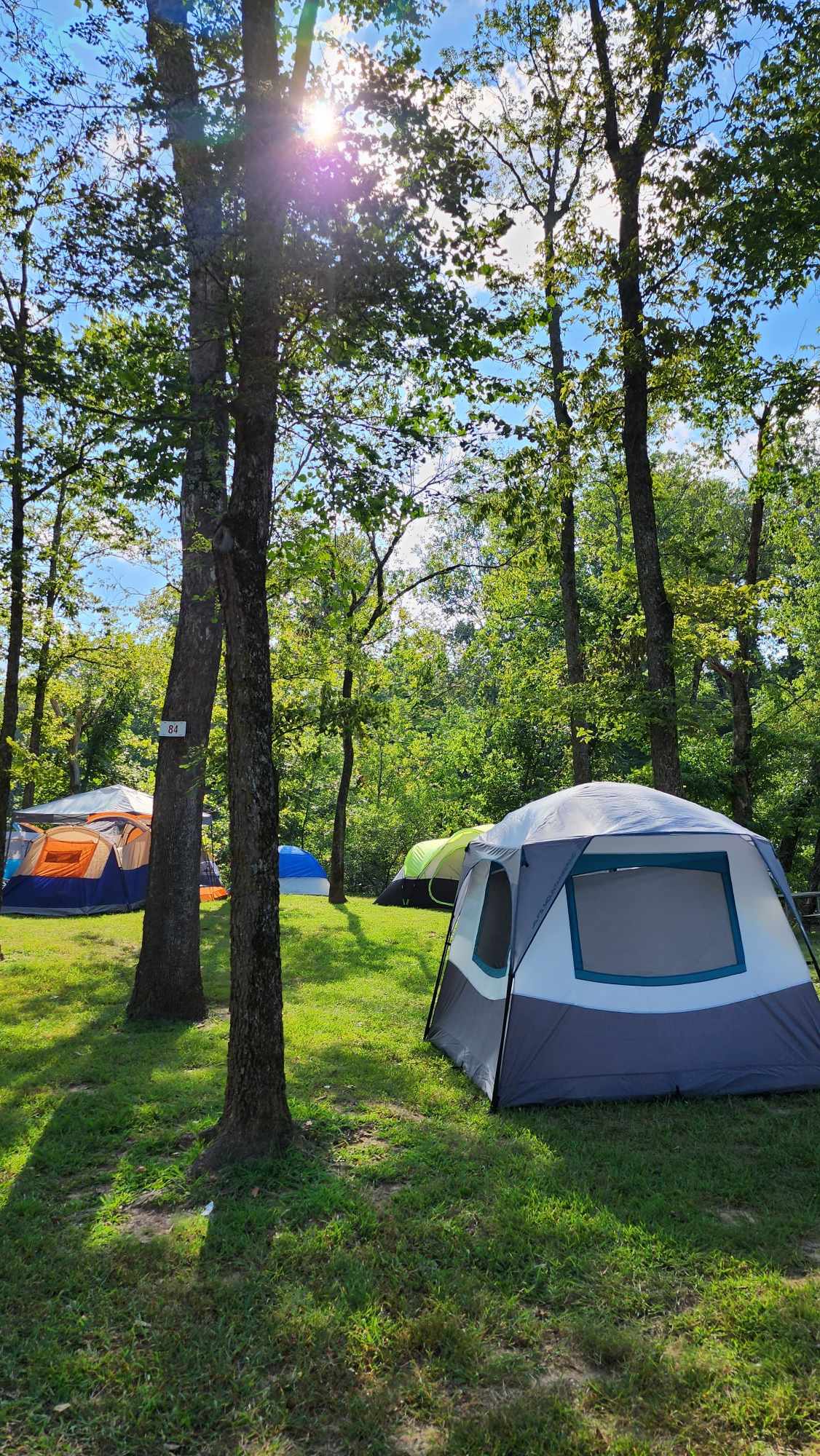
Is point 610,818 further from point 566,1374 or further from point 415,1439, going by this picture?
point 415,1439

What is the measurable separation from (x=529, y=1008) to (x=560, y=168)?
41.7 ft

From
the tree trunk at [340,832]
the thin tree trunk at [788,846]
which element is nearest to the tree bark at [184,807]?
the tree trunk at [340,832]

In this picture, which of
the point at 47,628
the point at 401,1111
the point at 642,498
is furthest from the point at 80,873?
the point at 642,498

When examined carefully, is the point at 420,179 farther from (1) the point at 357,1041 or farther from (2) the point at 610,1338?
(1) the point at 357,1041

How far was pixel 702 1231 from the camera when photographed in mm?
3477

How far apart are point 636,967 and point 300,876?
13.0 meters

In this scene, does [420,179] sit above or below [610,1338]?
above

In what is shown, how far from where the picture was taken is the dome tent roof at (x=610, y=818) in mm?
5441

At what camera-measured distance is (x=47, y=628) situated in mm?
12844

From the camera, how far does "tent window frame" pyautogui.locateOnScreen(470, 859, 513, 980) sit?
18.2 feet

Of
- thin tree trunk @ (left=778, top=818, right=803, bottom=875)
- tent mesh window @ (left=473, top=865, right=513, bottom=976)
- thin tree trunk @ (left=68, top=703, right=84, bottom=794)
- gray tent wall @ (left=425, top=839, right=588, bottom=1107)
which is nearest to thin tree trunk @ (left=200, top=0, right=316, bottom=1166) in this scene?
gray tent wall @ (left=425, top=839, right=588, bottom=1107)

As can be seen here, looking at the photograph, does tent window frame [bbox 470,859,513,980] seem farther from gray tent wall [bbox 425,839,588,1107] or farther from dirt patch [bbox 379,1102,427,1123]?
dirt patch [bbox 379,1102,427,1123]

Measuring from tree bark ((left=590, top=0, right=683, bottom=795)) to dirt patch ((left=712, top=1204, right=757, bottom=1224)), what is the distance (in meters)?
5.18

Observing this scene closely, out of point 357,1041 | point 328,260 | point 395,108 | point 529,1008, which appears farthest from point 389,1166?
point 395,108
